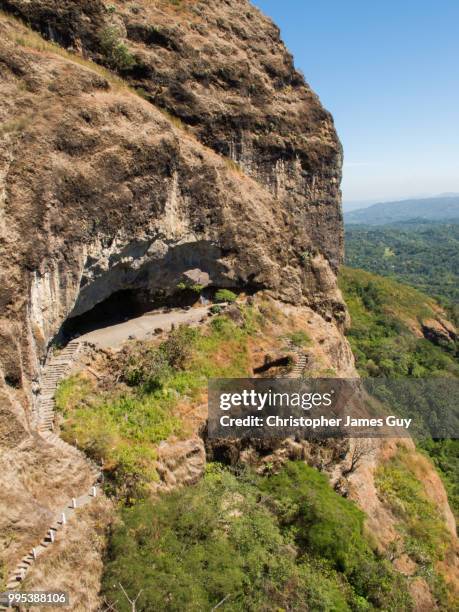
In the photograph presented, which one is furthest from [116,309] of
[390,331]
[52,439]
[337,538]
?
[390,331]

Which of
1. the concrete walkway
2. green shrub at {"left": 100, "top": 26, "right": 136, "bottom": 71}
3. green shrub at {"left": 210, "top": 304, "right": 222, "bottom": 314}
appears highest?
green shrub at {"left": 100, "top": 26, "right": 136, "bottom": 71}

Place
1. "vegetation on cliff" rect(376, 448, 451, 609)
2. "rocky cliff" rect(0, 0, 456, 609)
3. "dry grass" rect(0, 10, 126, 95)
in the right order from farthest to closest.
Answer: "vegetation on cliff" rect(376, 448, 451, 609)
"dry grass" rect(0, 10, 126, 95)
"rocky cliff" rect(0, 0, 456, 609)

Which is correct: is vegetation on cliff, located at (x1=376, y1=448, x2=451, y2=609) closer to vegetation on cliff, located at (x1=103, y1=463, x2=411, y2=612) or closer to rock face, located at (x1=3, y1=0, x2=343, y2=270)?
vegetation on cliff, located at (x1=103, y1=463, x2=411, y2=612)

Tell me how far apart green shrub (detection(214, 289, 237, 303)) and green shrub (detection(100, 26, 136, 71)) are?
13.2 meters

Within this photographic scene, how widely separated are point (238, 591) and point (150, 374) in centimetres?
868

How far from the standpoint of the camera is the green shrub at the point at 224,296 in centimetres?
2569

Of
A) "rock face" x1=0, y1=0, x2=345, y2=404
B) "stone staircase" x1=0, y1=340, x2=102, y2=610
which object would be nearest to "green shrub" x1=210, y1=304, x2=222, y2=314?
"rock face" x1=0, y1=0, x2=345, y2=404

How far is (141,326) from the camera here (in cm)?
2291

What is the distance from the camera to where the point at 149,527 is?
1321cm

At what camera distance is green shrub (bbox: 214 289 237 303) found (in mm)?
25688

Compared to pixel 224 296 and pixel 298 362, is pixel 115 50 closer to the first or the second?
pixel 224 296

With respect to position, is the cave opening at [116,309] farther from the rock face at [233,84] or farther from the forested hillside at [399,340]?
the forested hillside at [399,340]

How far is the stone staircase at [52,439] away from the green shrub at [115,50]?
586 inches

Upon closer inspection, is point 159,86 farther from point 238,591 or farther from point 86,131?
point 238,591
